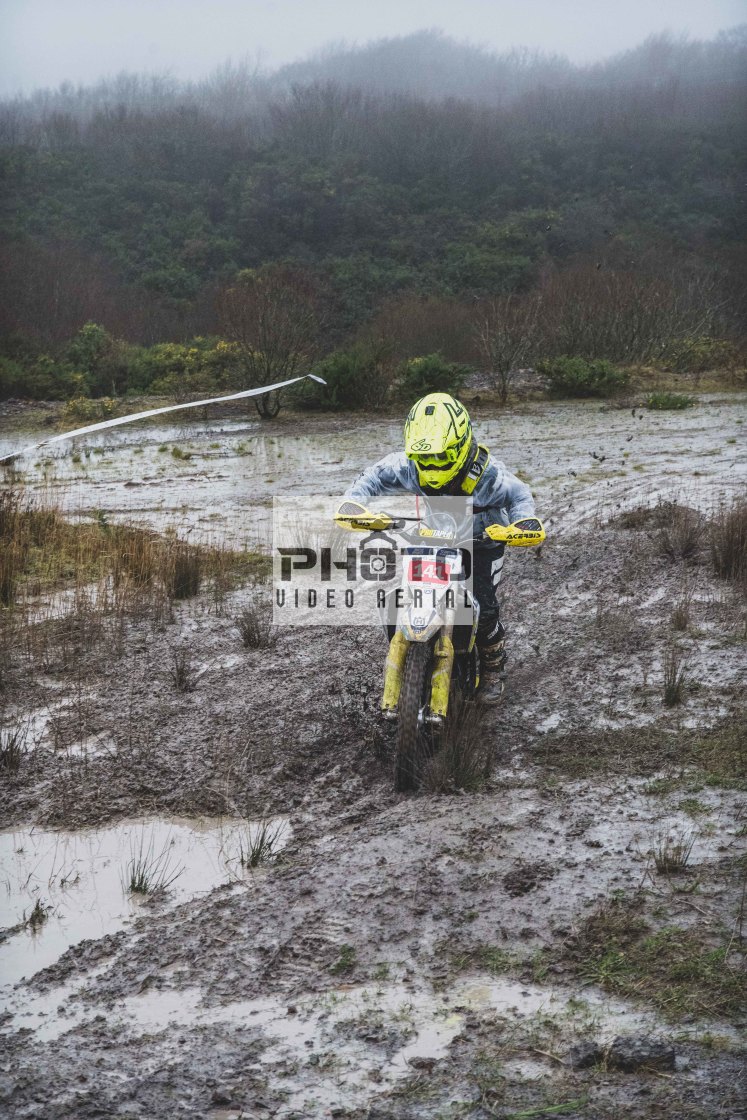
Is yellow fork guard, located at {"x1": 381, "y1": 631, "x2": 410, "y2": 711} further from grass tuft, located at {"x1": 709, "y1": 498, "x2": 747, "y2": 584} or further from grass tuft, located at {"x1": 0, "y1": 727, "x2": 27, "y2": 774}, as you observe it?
grass tuft, located at {"x1": 709, "y1": 498, "x2": 747, "y2": 584}

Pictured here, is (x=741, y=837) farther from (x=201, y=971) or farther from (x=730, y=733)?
(x=201, y=971)

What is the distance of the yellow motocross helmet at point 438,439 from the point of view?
4605 mm

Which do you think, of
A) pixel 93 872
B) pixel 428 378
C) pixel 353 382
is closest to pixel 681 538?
pixel 93 872

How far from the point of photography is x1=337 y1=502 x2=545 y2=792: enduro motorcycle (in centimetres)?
459

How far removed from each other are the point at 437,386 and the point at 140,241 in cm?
3423

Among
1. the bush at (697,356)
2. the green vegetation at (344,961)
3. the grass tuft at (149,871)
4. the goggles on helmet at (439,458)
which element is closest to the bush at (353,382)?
the bush at (697,356)

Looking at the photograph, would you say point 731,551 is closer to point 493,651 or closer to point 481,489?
point 493,651

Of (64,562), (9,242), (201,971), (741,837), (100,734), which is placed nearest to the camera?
(201,971)

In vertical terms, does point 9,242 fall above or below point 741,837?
above

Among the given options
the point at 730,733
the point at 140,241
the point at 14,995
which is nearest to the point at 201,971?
the point at 14,995

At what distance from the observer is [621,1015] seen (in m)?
2.93

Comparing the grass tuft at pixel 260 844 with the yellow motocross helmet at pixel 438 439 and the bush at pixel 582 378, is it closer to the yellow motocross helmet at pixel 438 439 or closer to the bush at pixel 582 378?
the yellow motocross helmet at pixel 438 439

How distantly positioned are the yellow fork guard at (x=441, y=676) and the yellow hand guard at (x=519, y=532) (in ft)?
1.99

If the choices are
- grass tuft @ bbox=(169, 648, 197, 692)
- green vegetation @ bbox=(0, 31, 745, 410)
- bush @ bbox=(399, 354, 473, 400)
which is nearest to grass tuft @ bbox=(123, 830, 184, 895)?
grass tuft @ bbox=(169, 648, 197, 692)
